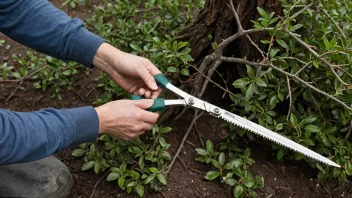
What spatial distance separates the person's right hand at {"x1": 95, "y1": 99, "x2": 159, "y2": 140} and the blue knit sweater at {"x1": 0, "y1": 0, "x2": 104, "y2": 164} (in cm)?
4

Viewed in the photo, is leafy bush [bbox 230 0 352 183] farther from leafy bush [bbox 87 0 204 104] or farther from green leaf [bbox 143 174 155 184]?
green leaf [bbox 143 174 155 184]

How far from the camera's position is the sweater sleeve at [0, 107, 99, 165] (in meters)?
1.59

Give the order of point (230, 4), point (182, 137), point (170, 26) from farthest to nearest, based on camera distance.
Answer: point (170, 26), point (182, 137), point (230, 4)

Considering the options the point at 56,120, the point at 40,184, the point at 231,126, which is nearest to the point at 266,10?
the point at 231,126

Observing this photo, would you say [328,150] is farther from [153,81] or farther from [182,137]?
[153,81]

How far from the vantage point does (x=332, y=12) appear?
2219 millimetres

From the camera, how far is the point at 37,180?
2076 mm

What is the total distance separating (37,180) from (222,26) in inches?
47.5

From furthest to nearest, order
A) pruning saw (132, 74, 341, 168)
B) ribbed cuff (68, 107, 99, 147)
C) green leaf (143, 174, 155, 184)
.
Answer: green leaf (143, 174, 155, 184) < pruning saw (132, 74, 341, 168) < ribbed cuff (68, 107, 99, 147)

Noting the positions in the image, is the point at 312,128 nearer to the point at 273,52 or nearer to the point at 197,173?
the point at 273,52

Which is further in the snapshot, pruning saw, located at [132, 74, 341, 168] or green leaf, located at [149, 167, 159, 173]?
green leaf, located at [149, 167, 159, 173]

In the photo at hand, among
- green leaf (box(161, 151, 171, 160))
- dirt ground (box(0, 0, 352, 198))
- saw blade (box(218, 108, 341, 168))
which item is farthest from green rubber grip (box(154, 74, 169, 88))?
dirt ground (box(0, 0, 352, 198))

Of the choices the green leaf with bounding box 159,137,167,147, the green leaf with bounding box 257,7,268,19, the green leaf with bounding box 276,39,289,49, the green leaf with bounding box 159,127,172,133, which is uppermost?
the green leaf with bounding box 257,7,268,19

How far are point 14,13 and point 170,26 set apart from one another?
0.95 metres
